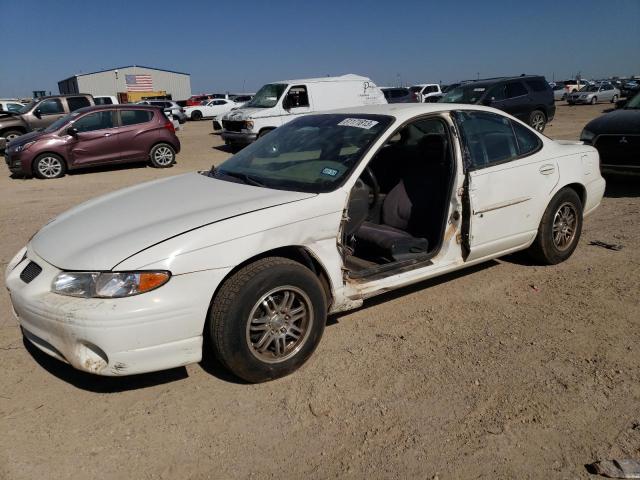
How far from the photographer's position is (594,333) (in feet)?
12.1

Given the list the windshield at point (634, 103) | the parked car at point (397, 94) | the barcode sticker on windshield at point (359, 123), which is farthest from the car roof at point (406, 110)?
the parked car at point (397, 94)

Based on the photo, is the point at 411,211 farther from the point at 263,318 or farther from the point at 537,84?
the point at 537,84

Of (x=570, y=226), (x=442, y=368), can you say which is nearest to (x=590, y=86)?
(x=570, y=226)

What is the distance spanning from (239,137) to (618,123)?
9448 mm

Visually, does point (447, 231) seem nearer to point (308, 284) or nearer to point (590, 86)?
point (308, 284)

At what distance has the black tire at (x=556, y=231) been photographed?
15.3 feet

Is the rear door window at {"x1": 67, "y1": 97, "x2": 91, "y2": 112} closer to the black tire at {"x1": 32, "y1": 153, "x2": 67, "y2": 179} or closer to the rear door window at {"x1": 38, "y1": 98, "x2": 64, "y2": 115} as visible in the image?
the rear door window at {"x1": 38, "y1": 98, "x2": 64, "y2": 115}

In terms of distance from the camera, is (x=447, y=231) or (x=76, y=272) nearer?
(x=76, y=272)

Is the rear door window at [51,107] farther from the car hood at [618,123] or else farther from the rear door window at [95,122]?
the car hood at [618,123]

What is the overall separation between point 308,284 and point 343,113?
1.73m

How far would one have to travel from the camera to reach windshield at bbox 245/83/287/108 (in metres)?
14.7

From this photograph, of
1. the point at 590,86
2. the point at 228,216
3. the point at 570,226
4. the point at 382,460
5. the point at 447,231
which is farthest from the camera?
the point at 590,86

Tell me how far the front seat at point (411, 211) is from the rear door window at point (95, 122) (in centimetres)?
959

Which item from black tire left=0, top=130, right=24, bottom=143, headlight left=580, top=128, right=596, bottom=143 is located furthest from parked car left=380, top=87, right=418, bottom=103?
headlight left=580, top=128, right=596, bottom=143
